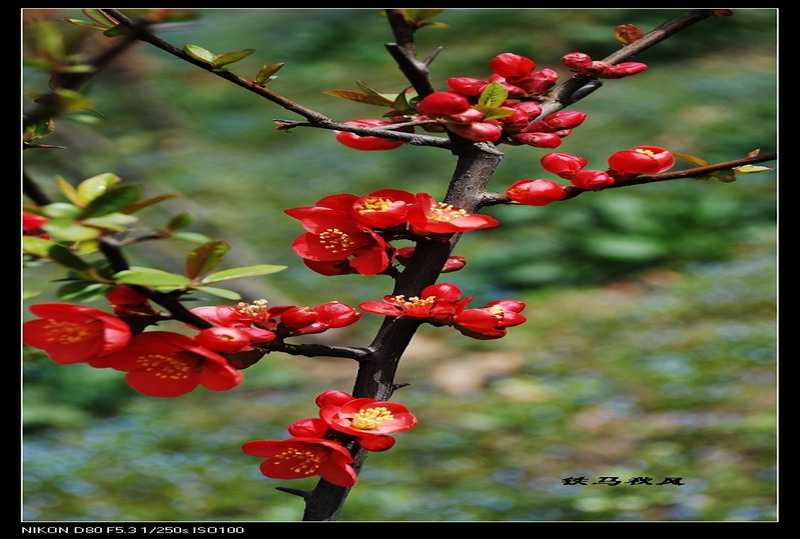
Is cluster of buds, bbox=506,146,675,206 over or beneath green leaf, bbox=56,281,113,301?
over

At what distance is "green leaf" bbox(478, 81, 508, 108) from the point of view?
663mm

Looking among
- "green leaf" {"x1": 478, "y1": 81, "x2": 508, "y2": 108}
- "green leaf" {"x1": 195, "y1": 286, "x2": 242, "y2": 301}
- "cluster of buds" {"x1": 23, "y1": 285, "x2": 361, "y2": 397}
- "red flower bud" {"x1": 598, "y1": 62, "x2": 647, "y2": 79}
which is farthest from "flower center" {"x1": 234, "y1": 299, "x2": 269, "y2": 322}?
"red flower bud" {"x1": 598, "y1": 62, "x2": 647, "y2": 79}

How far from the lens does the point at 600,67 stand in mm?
743

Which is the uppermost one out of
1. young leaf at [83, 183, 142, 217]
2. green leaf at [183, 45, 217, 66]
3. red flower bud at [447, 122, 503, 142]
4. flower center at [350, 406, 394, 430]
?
green leaf at [183, 45, 217, 66]

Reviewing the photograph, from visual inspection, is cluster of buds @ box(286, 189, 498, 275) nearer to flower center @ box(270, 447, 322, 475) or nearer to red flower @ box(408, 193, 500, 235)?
red flower @ box(408, 193, 500, 235)

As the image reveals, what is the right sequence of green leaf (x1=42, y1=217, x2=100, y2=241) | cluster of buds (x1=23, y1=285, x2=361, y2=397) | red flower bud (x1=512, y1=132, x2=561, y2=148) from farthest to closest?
red flower bud (x1=512, y1=132, x2=561, y2=148) < cluster of buds (x1=23, y1=285, x2=361, y2=397) < green leaf (x1=42, y1=217, x2=100, y2=241)

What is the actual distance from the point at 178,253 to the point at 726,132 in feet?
5.52

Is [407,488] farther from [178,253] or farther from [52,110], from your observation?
[52,110]

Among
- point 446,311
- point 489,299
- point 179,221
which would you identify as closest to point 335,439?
point 446,311

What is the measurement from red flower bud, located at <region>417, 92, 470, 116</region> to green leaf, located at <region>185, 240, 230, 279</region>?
174 millimetres

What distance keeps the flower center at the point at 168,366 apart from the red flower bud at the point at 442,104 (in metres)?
0.24

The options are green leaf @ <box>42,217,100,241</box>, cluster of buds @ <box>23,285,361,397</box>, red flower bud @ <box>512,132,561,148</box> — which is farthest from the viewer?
red flower bud @ <box>512,132,561,148</box>

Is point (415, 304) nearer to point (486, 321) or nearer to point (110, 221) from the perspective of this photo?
point (486, 321)
